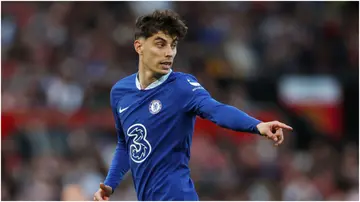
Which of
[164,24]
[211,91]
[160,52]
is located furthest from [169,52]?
[211,91]

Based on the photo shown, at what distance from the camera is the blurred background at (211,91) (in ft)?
43.9

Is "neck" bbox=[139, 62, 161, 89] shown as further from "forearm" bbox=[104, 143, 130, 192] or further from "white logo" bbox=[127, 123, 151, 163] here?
"forearm" bbox=[104, 143, 130, 192]

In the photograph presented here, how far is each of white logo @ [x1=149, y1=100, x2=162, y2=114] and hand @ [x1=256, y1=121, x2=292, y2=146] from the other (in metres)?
0.90

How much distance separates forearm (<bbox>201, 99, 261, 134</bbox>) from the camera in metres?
5.80

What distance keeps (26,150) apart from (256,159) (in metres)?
3.26

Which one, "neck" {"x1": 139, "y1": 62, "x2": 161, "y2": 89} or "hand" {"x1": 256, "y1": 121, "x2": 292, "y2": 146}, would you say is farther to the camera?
"neck" {"x1": 139, "y1": 62, "x2": 161, "y2": 89}

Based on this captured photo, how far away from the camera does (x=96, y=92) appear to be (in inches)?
574

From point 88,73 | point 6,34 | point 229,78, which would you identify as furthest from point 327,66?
point 6,34

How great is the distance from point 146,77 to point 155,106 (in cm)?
23

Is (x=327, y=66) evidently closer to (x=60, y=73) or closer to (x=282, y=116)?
(x=282, y=116)

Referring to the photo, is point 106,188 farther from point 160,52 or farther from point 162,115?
point 160,52

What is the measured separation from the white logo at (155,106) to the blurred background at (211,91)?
177 inches

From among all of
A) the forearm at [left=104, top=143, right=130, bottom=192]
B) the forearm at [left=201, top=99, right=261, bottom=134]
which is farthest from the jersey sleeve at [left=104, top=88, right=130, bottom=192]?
the forearm at [left=201, top=99, right=261, bottom=134]

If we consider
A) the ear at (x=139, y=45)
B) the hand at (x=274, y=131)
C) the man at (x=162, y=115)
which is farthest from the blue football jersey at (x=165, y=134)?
the hand at (x=274, y=131)
